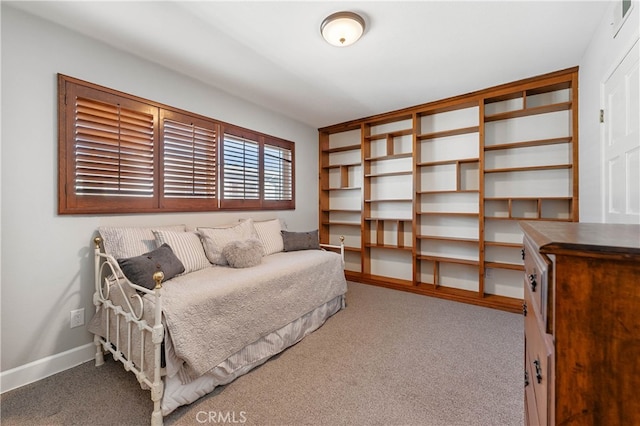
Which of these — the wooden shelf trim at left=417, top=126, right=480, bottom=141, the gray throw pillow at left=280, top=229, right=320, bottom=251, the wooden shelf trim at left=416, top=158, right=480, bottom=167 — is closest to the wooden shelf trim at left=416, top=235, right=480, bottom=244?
the wooden shelf trim at left=416, top=158, right=480, bottom=167

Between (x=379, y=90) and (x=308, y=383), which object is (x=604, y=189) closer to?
(x=379, y=90)

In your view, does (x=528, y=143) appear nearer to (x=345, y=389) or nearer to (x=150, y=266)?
(x=345, y=389)

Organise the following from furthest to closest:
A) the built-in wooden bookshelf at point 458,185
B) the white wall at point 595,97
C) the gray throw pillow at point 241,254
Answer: the built-in wooden bookshelf at point 458,185 → the gray throw pillow at point 241,254 → the white wall at point 595,97

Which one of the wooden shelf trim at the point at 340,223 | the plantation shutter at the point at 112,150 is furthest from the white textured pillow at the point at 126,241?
the wooden shelf trim at the point at 340,223

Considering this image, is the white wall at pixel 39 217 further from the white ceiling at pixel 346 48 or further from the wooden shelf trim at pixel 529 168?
the wooden shelf trim at pixel 529 168

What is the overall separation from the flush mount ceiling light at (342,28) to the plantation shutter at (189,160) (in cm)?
159

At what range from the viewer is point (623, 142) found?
1.56 m

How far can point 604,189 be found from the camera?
Result: 193cm

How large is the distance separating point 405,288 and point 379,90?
8.21ft

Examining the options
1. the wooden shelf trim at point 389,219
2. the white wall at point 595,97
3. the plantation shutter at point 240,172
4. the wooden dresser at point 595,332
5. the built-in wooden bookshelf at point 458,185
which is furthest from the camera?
the wooden shelf trim at point 389,219

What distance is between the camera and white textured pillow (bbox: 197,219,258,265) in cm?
242

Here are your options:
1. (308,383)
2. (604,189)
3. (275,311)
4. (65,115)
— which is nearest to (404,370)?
(308,383)

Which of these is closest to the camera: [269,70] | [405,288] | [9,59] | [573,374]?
[573,374]

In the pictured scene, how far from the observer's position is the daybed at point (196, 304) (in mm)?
1487
